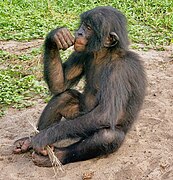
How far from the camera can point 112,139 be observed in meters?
4.87

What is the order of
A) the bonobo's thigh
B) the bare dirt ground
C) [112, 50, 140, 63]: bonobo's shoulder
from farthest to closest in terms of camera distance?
the bonobo's thigh
[112, 50, 140, 63]: bonobo's shoulder
the bare dirt ground

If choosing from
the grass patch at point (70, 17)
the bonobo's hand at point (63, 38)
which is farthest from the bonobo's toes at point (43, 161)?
the grass patch at point (70, 17)

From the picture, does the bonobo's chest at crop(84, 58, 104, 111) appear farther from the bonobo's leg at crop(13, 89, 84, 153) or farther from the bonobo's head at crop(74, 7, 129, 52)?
the bonobo's head at crop(74, 7, 129, 52)

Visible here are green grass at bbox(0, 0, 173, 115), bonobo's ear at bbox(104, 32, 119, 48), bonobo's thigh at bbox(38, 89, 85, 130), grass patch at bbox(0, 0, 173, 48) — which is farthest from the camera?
grass patch at bbox(0, 0, 173, 48)

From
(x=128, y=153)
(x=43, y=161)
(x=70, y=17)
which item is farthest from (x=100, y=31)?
(x=70, y=17)

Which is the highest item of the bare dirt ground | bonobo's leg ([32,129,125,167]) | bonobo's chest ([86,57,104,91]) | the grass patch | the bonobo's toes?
bonobo's chest ([86,57,104,91])

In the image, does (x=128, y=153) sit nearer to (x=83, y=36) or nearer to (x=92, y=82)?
(x=92, y=82)

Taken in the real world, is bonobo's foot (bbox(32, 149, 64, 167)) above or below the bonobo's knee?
below

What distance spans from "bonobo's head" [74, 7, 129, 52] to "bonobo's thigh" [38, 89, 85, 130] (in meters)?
0.65

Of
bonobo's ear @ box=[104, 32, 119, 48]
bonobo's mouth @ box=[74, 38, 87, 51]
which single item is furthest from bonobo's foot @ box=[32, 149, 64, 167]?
bonobo's ear @ box=[104, 32, 119, 48]

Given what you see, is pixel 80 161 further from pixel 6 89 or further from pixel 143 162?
pixel 6 89

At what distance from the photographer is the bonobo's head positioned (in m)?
4.82

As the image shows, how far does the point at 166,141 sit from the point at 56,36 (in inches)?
66.2

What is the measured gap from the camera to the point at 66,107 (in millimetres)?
5379
